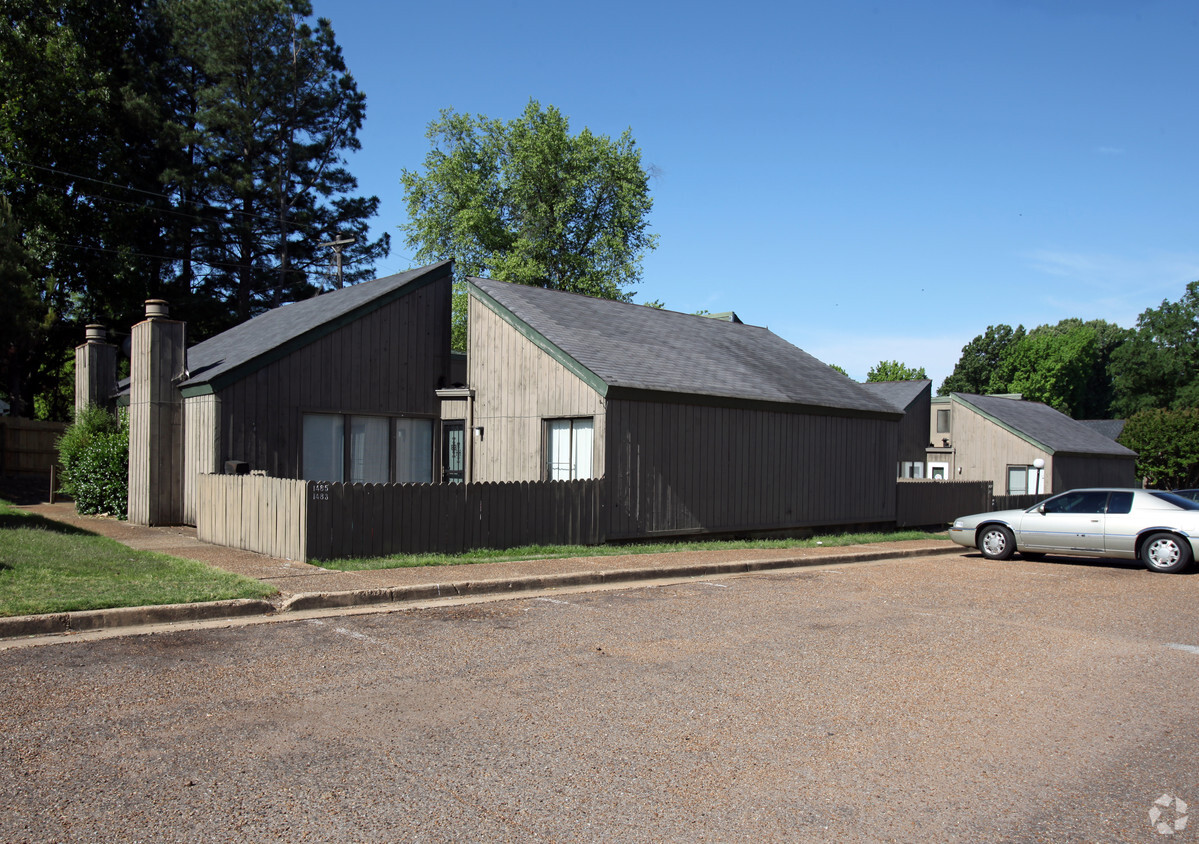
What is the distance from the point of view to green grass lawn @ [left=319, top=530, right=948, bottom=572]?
12586 millimetres

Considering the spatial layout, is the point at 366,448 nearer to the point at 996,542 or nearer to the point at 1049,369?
the point at 996,542

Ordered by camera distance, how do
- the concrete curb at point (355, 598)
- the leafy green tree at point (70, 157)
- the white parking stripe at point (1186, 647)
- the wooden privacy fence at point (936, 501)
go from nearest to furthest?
the concrete curb at point (355, 598) < the white parking stripe at point (1186, 647) < the wooden privacy fence at point (936, 501) < the leafy green tree at point (70, 157)

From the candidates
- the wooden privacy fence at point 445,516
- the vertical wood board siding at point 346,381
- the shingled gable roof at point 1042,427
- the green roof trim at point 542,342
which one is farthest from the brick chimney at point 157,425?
the shingled gable roof at point 1042,427

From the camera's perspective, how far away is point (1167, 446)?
55.5 metres

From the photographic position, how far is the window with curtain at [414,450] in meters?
20.7

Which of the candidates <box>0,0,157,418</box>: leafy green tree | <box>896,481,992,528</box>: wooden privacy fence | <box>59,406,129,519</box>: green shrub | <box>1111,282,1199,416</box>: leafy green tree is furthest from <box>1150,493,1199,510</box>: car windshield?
<box>1111,282,1199,416</box>: leafy green tree

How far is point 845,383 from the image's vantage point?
78.2 ft

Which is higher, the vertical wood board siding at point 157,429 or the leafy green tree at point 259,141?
the leafy green tree at point 259,141

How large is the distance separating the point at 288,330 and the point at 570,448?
6898 mm

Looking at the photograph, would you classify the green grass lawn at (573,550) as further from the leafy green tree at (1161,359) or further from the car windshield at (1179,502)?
the leafy green tree at (1161,359)

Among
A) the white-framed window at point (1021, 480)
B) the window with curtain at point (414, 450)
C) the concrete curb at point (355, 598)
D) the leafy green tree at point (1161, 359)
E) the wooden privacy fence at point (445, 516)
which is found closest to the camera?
the concrete curb at point (355, 598)

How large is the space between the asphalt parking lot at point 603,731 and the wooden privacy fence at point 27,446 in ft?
87.7

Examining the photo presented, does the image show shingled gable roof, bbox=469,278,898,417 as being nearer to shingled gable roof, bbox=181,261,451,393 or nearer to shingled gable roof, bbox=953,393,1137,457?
shingled gable roof, bbox=181,261,451,393

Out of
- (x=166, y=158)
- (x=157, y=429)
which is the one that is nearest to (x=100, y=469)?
(x=157, y=429)
